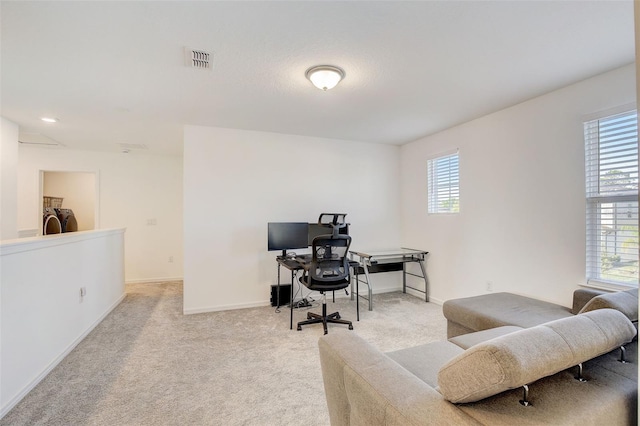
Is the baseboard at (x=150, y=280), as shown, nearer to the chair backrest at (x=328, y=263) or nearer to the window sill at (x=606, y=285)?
the chair backrest at (x=328, y=263)

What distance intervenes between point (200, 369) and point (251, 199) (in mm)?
2271

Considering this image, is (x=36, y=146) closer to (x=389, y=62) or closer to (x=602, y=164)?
(x=389, y=62)

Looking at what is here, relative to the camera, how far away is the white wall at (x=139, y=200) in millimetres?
5141

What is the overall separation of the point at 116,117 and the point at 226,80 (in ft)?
6.08

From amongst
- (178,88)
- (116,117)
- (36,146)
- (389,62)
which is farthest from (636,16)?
(36,146)

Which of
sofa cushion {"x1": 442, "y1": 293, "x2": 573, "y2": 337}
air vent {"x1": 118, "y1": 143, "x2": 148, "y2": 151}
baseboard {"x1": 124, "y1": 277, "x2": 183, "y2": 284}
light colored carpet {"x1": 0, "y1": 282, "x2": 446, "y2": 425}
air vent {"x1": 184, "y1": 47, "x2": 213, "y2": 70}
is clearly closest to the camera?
light colored carpet {"x1": 0, "y1": 282, "x2": 446, "y2": 425}

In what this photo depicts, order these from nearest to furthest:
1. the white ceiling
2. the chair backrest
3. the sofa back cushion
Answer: the sofa back cushion < the white ceiling < the chair backrest

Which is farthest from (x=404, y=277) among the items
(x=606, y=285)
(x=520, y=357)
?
(x=520, y=357)

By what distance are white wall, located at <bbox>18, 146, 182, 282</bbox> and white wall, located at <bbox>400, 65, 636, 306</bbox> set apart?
4802 mm

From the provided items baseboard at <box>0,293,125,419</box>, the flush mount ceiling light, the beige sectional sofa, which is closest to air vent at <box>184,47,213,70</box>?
the flush mount ceiling light

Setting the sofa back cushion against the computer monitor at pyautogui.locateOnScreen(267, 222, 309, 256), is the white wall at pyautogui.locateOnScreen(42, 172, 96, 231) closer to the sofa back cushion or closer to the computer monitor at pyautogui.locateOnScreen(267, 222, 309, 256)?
the computer monitor at pyautogui.locateOnScreen(267, 222, 309, 256)

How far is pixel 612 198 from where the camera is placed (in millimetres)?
2424

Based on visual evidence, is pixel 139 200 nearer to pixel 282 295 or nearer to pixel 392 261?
pixel 282 295

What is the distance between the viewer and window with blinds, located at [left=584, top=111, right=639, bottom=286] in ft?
7.63
